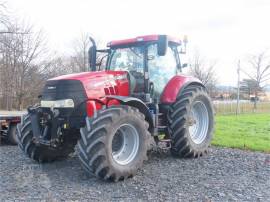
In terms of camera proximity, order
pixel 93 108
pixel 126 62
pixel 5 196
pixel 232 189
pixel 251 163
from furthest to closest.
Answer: pixel 126 62 → pixel 251 163 → pixel 93 108 → pixel 232 189 → pixel 5 196

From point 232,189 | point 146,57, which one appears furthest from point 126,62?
point 232,189

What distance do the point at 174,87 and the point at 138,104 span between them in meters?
1.23

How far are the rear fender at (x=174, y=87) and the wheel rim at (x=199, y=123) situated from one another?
0.56 metres

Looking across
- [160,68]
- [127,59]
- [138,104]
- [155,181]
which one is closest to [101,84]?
[138,104]

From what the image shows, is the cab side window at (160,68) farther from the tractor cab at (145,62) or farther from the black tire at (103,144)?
the black tire at (103,144)

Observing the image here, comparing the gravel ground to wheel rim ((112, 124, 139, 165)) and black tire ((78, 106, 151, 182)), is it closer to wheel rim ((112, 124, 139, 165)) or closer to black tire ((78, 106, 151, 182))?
black tire ((78, 106, 151, 182))

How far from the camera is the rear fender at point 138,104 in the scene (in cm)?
605

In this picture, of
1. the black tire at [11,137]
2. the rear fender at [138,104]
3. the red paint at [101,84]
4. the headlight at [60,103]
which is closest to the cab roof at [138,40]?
the red paint at [101,84]

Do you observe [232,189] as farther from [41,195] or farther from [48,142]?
[48,142]

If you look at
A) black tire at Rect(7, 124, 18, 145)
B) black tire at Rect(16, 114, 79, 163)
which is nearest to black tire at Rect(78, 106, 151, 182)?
black tire at Rect(16, 114, 79, 163)

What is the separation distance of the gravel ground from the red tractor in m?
0.29

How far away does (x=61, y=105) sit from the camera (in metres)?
6.26

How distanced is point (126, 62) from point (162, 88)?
0.90m

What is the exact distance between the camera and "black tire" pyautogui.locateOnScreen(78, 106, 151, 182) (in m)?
5.41
